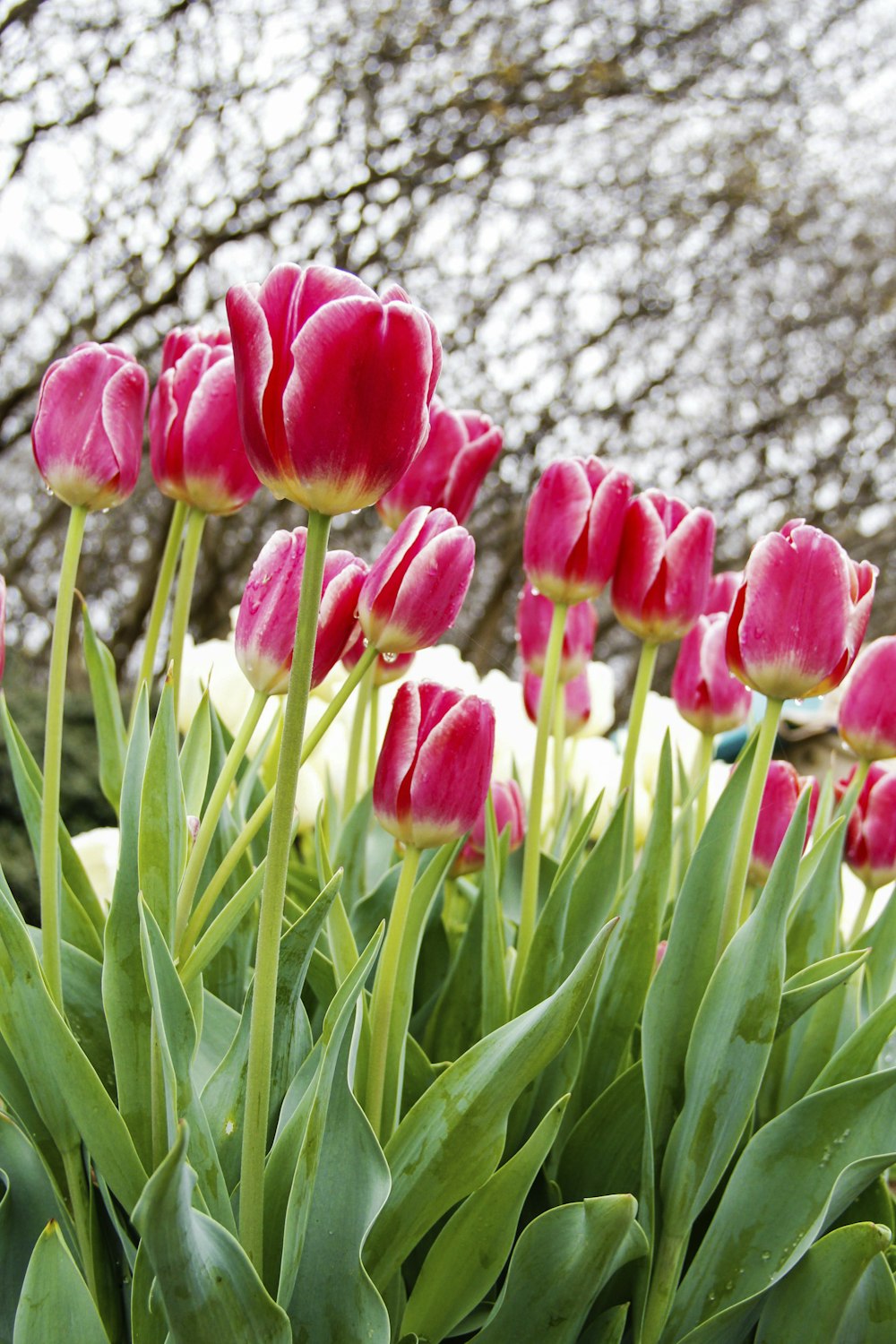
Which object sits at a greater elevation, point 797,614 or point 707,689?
point 797,614

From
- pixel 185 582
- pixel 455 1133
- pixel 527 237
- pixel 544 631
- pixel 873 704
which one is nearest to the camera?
pixel 455 1133

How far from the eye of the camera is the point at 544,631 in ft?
2.76

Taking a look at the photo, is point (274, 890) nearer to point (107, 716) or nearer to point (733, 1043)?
point (733, 1043)

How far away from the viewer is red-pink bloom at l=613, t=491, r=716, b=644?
681 mm

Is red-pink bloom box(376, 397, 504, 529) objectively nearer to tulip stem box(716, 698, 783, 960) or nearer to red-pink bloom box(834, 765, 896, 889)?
tulip stem box(716, 698, 783, 960)

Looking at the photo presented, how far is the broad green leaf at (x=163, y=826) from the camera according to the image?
20.9 inches

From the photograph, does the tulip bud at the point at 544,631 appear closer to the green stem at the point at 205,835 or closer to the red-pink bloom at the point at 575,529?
the red-pink bloom at the point at 575,529

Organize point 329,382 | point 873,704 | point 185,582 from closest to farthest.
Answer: point 329,382 → point 185,582 → point 873,704

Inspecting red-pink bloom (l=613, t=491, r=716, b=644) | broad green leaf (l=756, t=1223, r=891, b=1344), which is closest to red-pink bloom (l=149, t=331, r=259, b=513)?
red-pink bloom (l=613, t=491, r=716, b=644)

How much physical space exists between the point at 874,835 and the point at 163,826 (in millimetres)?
471

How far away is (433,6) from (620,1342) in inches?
159

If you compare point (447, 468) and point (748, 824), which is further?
point (447, 468)

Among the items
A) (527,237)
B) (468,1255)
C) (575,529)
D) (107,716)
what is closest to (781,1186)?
(468,1255)

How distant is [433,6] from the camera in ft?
12.4
